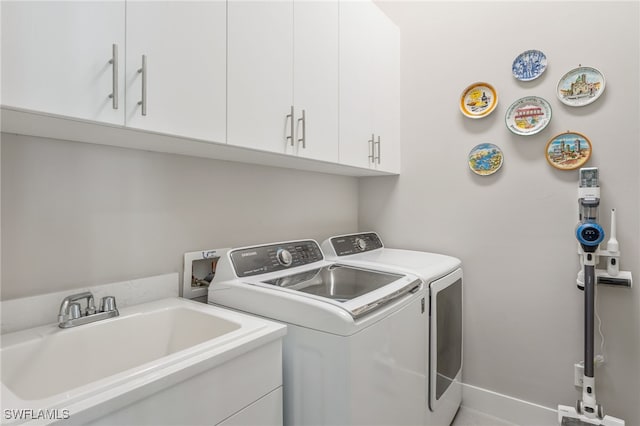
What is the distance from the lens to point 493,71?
1.95 meters

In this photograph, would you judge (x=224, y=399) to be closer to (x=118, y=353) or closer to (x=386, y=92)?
(x=118, y=353)

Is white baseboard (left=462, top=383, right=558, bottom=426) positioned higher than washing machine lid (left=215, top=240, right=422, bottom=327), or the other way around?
washing machine lid (left=215, top=240, right=422, bottom=327)

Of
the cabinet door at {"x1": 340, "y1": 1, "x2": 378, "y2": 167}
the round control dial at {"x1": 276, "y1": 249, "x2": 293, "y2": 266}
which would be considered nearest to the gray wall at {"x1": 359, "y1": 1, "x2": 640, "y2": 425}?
the cabinet door at {"x1": 340, "y1": 1, "x2": 378, "y2": 167}

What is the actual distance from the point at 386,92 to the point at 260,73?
1108 mm

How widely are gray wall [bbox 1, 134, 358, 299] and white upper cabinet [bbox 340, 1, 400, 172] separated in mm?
520

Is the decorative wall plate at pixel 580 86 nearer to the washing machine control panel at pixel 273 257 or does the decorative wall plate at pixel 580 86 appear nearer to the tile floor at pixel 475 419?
the washing machine control panel at pixel 273 257

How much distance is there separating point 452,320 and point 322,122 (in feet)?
4.12

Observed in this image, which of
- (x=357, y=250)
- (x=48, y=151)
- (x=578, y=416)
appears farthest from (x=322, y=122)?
(x=578, y=416)

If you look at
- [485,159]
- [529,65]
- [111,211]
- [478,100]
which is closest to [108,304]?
[111,211]

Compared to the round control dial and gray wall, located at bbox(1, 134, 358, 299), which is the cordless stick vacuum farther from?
gray wall, located at bbox(1, 134, 358, 299)

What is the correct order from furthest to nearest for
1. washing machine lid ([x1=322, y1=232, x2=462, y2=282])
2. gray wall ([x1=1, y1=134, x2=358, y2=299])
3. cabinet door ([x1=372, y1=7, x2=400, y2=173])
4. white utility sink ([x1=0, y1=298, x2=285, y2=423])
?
cabinet door ([x1=372, y1=7, x2=400, y2=173]) < washing machine lid ([x1=322, y1=232, x2=462, y2=282]) < gray wall ([x1=1, y1=134, x2=358, y2=299]) < white utility sink ([x1=0, y1=298, x2=285, y2=423])

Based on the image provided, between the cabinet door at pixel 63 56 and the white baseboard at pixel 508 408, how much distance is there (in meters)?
2.30

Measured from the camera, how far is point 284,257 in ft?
5.15

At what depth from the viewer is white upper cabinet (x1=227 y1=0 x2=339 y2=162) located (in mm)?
1166
